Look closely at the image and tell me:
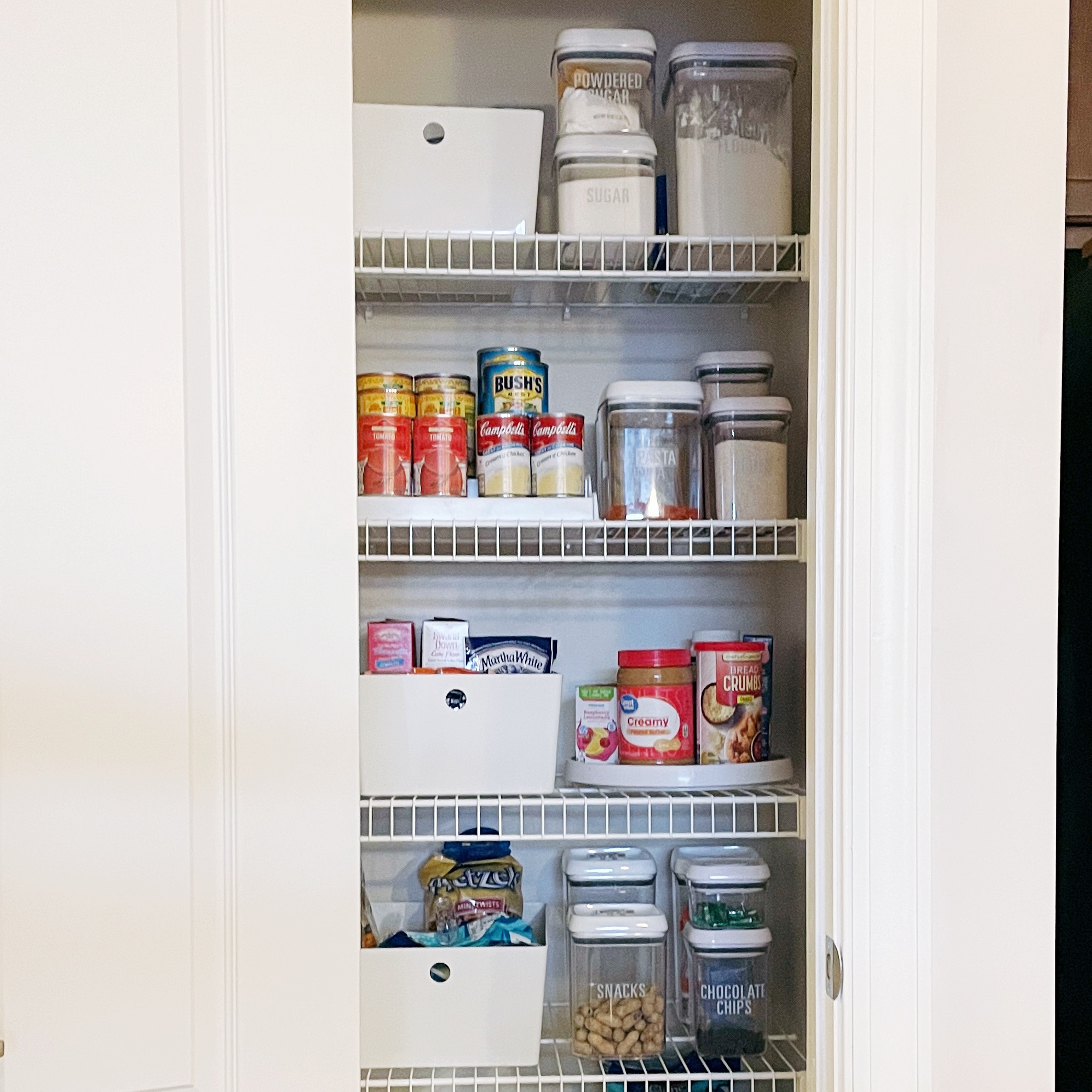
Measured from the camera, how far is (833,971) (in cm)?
98

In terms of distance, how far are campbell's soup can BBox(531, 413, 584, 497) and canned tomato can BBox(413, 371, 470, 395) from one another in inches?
4.1

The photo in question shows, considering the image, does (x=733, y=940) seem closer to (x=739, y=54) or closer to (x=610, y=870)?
(x=610, y=870)

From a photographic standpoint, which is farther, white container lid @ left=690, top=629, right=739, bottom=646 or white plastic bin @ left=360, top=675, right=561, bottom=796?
white container lid @ left=690, top=629, right=739, bottom=646

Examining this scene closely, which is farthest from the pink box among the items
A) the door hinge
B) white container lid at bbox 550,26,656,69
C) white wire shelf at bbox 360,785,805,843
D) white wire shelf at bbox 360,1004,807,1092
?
white container lid at bbox 550,26,656,69

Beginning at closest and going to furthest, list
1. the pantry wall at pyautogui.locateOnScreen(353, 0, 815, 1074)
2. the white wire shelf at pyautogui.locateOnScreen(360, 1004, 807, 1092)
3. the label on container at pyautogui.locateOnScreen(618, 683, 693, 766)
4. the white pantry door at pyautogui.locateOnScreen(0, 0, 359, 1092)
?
the white pantry door at pyautogui.locateOnScreen(0, 0, 359, 1092) < the white wire shelf at pyautogui.locateOnScreen(360, 1004, 807, 1092) < the label on container at pyautogui.locateOnScreen(618, 683, 693, 766) < the pantry wall at pyautogui.locateOnScreen(353, 0, 815, 1074)

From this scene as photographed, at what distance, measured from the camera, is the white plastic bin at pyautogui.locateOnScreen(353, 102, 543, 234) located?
1332 mm

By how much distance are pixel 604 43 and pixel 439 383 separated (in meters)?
0.46

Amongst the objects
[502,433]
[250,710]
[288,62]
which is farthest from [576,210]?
[250,710]

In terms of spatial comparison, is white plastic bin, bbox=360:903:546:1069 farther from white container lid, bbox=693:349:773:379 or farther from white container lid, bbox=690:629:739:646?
white container lid, bbox=693:349:773:379

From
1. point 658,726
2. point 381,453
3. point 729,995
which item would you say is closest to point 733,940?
point 729,995

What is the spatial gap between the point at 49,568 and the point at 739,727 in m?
0.85

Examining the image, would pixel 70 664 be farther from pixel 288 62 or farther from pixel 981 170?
pixel 981 170

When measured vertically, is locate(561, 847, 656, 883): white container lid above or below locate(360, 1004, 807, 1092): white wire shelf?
above

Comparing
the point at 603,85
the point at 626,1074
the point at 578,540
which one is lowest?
the point at 626,1074
